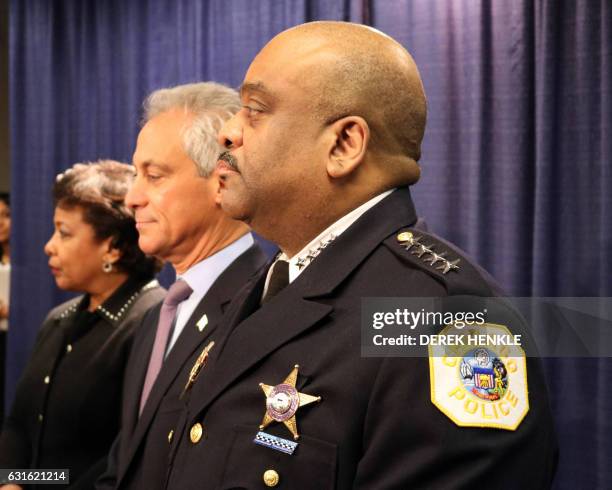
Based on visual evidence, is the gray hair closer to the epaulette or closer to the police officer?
the police officer

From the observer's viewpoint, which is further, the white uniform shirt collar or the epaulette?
the white uniform shirt collar

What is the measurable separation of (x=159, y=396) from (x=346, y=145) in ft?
2.43

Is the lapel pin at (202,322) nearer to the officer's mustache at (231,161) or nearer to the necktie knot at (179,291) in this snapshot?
the necktie knot at (179,291)

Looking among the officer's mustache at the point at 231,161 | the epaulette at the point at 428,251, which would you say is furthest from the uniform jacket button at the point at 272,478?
the officer's mustache at the point at 231,161

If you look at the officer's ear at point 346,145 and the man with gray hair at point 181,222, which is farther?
the man with gray hair at point 181,222

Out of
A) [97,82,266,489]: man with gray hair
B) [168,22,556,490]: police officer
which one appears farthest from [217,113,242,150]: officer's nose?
[97,82,266,489]: man with gray hair

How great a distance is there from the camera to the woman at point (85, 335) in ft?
7.18

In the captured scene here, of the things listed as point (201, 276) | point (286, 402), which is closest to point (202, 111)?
point (201, 276)

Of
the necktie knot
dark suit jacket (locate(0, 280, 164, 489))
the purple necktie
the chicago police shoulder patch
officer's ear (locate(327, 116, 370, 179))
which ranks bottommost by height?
dark suit jacket (locate(0, 280, 164, 489))

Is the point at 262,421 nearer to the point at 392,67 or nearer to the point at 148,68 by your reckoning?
the point at 392,67

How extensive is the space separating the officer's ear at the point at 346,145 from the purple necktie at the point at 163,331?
761 millimetres

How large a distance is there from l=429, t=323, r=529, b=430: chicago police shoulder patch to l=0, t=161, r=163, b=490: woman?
1.28 meters

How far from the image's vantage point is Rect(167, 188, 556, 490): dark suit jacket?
106 centimetres

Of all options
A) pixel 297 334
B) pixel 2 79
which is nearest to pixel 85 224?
pixel 297 334
